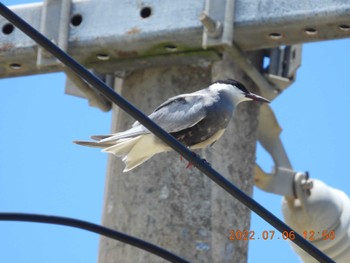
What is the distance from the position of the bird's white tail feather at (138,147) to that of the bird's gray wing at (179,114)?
159 mm

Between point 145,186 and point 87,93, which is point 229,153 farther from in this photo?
point 87,93

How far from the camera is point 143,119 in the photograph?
4.79 m

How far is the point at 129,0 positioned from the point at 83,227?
333 centimetres

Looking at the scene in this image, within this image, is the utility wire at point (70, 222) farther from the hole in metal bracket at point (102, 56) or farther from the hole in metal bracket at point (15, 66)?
the hole in metal bracket at point (15, 66)

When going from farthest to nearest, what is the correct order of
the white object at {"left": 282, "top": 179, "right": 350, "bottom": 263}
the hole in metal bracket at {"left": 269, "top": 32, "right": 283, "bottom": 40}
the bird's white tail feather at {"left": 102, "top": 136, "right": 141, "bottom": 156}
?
the white object at {"left": 282, "top": 179, "right": 350, "bottom": 263}
the hole in metal bracket at {"left": 269, "top": 32, "right": 283, "bottom": 40}
the bird's white tail feather at {"left": 102, "top": 136, "right": 141, "bottom": 156}

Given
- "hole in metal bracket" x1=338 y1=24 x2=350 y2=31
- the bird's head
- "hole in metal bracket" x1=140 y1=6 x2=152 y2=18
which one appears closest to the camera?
the bird's head

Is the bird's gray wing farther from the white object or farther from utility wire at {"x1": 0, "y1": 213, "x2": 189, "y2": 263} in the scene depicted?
the white object

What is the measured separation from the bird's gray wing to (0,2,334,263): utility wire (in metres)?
1.40

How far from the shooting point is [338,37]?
7266 millimetres

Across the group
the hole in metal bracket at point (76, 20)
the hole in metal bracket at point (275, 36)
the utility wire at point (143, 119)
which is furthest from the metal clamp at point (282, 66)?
the utility wire at point (143, 119)

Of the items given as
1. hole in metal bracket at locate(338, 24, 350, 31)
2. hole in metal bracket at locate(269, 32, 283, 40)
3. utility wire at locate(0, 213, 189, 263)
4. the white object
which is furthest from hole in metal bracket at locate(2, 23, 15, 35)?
utility wire at locate(0, 213, 189, 263)

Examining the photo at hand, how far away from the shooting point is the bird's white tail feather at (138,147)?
20.6ft

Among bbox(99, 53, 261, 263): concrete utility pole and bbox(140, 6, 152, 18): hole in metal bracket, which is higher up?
bbox(140, 6, 152, 18): hole in metal bracket

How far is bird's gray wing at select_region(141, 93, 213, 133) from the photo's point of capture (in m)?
6.43
